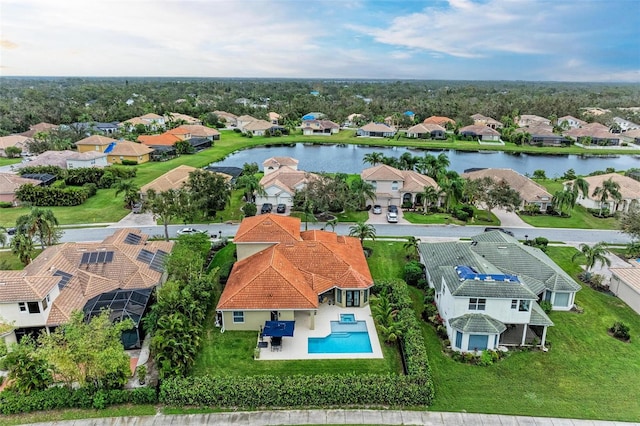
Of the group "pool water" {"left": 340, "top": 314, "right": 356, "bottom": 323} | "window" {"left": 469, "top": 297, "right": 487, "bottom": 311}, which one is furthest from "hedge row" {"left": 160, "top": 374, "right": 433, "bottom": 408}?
"pool water" {"left": 340, "top": 314, "right": 356, "bottom": 323}

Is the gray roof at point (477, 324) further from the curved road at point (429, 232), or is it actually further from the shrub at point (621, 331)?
the curved road at point (429, 232)

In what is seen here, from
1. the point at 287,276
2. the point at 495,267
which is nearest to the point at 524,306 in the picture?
the point at 495,267

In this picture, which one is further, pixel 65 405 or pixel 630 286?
pixel 630 286

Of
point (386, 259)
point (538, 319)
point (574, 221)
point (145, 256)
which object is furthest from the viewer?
point (574, 221)

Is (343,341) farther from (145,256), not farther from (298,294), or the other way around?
(145,256)

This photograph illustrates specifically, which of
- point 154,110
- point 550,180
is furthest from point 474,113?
point 154,110

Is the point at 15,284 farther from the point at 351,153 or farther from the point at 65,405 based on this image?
the point at 351,153

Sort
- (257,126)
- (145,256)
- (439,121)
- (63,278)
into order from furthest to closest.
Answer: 1. (439,121)
2. (257,126)
3. (145,256)
4. (63,278)

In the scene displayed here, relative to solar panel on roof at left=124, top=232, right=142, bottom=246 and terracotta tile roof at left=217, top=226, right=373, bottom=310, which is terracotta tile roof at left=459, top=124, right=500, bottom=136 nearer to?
terracotta tile roof at left=217, top=226, right=373, bottom=310
